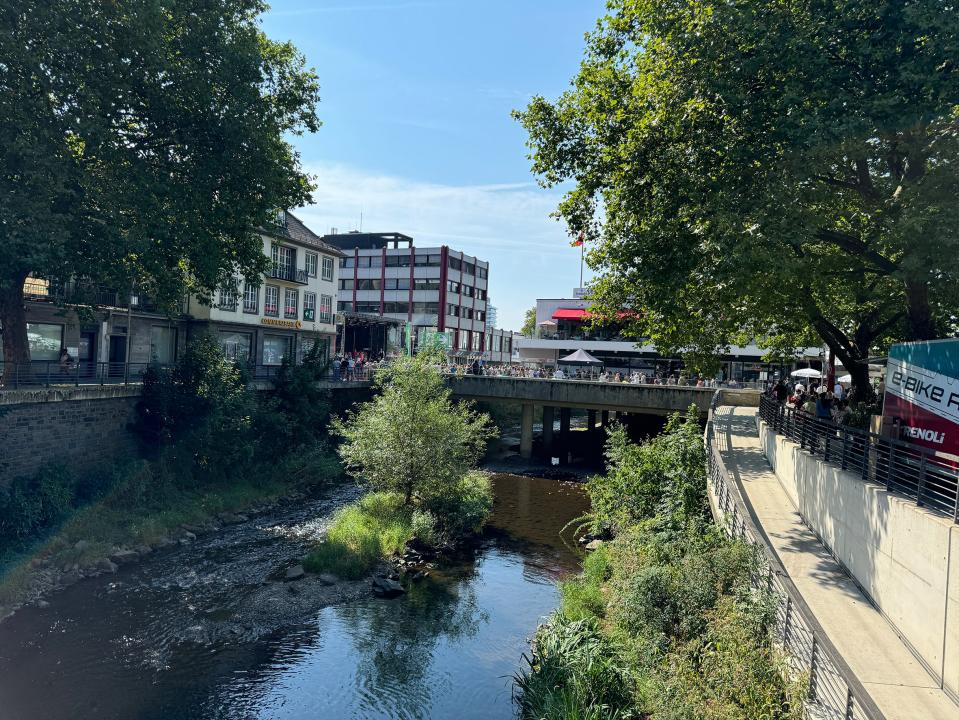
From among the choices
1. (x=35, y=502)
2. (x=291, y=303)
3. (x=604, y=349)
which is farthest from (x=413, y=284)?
(x=35, y=502)

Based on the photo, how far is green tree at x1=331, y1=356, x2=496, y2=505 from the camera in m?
23.6

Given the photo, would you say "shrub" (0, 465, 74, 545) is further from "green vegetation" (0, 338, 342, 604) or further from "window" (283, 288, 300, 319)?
"window" (283, 288, 300, 319)

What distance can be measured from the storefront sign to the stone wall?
79.0ft

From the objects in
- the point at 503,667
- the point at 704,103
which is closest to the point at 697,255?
the point at 704,103

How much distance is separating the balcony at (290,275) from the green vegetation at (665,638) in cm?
2883

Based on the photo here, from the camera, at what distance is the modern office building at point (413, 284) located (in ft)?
239

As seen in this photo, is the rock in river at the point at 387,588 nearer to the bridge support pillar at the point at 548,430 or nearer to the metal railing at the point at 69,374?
the metal railing at the point at 69,374

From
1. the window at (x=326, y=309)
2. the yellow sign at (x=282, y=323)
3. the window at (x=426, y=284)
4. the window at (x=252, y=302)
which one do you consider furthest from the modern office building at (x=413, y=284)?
the window at (x=252, y=302)

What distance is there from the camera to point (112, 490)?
72.9 ft

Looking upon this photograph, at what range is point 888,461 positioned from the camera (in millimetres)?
11070

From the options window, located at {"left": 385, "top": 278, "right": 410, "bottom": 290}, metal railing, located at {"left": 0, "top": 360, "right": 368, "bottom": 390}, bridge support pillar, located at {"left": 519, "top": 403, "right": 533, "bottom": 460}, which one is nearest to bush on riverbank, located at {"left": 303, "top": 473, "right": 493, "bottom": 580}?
metal railing, located at {"left": 0, "top": 360, "right": 368, "bottom": 390}

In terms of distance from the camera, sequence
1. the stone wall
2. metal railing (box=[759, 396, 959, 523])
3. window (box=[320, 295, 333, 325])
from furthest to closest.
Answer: window (box=[320, 295, 333, 325]) → the stone wall → metal railing (box=[759, 396, 959, 523])

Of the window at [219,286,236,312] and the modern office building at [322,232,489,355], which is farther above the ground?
the modern office building at [322,232,489,355]

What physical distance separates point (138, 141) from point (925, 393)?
78.7ft
